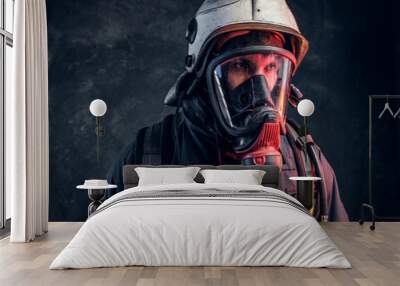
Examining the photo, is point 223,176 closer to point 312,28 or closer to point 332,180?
point 332,180

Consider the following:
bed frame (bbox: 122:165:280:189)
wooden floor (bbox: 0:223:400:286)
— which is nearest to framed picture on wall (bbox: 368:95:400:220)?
bed frame (bbox: 122:165:280:189)

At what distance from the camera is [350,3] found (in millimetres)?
7906

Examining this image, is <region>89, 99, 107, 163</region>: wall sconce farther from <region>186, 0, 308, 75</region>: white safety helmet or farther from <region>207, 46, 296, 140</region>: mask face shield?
<region>207, 46, 296, 140</region>: mask face shield

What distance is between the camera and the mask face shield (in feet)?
25.4

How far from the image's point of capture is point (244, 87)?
25.4ft

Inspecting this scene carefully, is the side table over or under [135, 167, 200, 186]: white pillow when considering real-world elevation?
under

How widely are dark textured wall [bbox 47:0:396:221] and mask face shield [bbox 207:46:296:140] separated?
1.42 ft

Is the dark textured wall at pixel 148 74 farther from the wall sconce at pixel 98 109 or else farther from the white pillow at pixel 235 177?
the white pillow at pixel 235 177

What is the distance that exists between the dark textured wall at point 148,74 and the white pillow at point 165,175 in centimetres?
85

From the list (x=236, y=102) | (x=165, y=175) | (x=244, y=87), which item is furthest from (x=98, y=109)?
(x=244, y=87)

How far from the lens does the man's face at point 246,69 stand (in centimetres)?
774

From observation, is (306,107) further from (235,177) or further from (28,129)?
(28,129)

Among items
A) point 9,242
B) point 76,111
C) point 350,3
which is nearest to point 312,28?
point 350,3

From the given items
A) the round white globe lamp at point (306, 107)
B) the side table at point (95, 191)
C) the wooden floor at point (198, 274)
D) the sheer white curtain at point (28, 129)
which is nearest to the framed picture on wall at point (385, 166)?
the round white globe lamp at point (306, 107)
